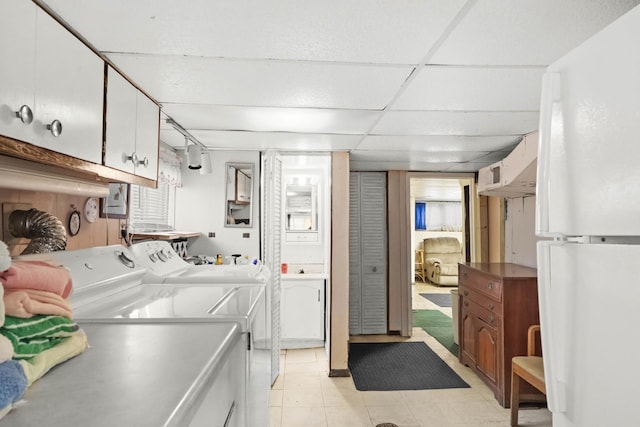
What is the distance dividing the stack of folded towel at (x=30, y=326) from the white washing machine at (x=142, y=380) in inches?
1.2

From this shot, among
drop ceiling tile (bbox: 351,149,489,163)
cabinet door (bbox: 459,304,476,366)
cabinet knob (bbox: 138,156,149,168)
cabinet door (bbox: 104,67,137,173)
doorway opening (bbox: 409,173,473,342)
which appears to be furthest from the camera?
doorway opening (bbox: 409,173,473,342)

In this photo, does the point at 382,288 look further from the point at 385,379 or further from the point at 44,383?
the point at 44,383

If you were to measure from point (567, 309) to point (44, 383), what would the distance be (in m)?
1.32

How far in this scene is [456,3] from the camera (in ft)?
3.63

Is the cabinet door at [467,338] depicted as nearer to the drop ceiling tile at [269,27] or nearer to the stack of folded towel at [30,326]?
the drop ceiling tile at [269,27]

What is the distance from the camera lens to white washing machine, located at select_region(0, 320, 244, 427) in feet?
2.13

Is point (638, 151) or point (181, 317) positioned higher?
point (638, 151)

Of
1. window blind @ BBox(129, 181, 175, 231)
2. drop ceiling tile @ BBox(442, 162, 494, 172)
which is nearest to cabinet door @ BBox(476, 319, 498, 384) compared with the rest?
drop ceiling tile @ BBox(442, 162, 494, 172)

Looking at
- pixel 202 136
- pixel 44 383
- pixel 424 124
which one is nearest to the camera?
pixel 44 383

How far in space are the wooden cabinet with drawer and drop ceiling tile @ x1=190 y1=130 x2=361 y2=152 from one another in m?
1.55

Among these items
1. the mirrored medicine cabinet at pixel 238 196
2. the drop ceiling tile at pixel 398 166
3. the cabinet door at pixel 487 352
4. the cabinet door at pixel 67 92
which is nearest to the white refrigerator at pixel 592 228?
the cabinet door at pixel 67 92

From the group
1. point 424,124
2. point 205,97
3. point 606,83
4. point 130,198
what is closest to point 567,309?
point 606,83

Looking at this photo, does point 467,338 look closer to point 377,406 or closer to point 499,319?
point 499,319

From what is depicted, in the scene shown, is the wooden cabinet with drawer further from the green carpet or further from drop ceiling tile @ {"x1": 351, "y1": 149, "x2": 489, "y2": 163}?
drop ceiling tile @ {"x1": 351, "y1": 149, "x2": 489, "y2": 163}
